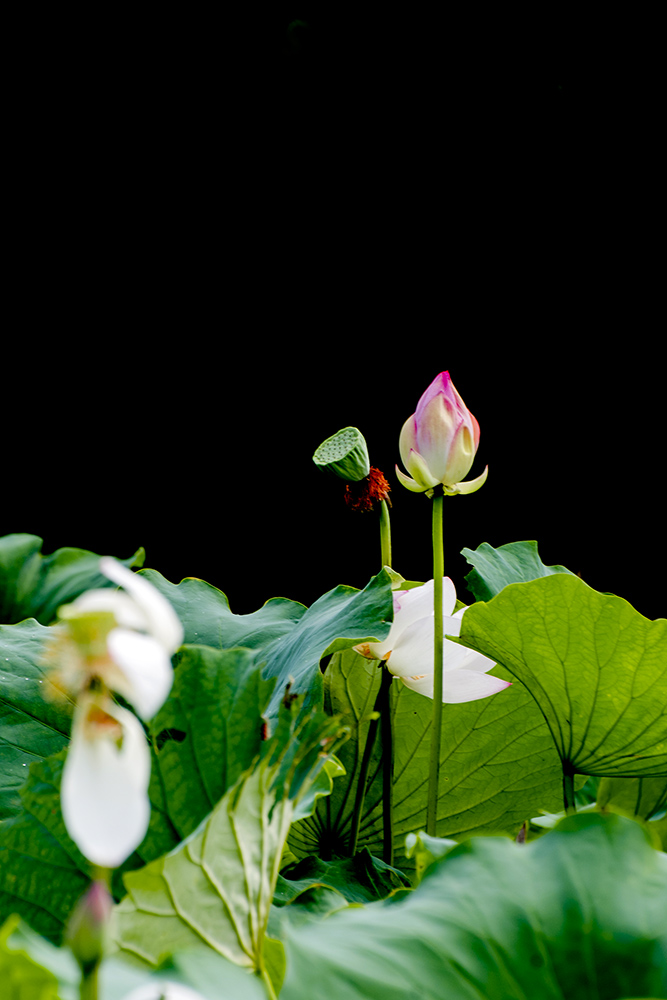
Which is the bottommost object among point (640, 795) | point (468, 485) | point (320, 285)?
point (640, 795)

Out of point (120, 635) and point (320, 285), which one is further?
point (320, 285)

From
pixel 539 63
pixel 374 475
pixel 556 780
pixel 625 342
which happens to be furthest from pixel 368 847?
pixel 539 63

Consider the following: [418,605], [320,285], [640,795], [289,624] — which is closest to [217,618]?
[289,624]

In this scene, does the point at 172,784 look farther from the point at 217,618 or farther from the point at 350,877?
the point at 217,618

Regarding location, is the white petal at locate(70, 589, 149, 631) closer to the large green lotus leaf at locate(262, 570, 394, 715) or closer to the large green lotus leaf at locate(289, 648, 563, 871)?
the large green lotus leaf at locate(262, 570, 394, 715)

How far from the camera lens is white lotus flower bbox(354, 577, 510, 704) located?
1.52 ft

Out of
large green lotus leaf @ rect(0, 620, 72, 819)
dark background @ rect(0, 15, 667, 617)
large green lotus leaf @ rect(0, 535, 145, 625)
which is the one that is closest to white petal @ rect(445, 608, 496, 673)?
large green lotus leaf @ rect(0, 620, 72, 819)

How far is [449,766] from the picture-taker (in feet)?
1.78

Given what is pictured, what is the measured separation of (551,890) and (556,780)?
1.00 feet

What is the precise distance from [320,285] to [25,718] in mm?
1923

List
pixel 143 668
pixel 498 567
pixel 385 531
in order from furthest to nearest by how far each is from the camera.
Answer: pixel 498 567
pixel 385 531
pixel 143 668

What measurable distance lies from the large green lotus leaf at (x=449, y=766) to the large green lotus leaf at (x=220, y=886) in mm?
267

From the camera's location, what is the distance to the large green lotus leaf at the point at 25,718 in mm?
444

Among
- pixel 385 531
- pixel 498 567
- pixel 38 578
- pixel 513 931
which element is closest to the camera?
pixel 513 931
